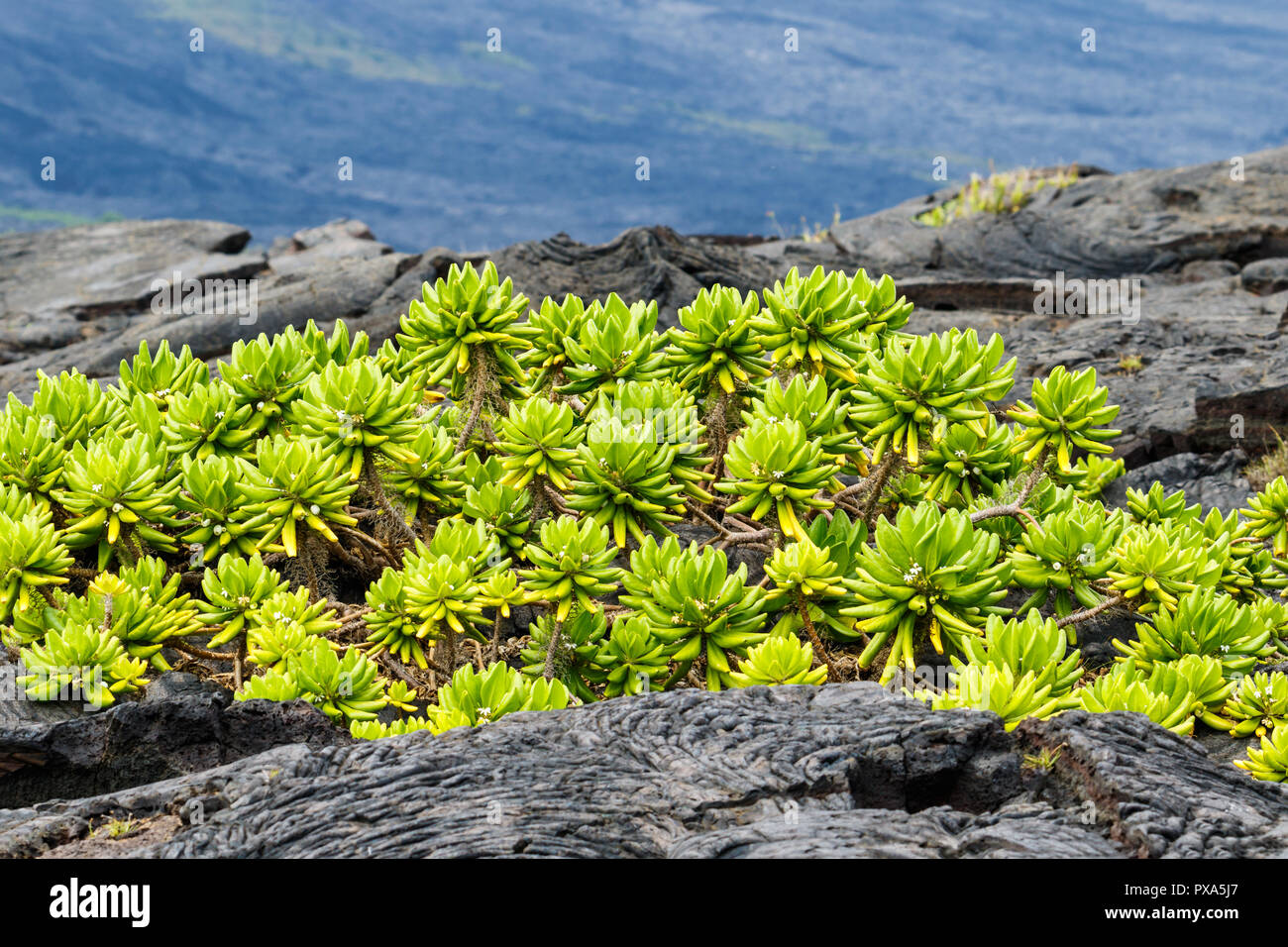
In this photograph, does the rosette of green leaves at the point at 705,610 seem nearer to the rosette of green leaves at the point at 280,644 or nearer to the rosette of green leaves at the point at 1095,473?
the rosette of green leaves at the point at 280,644

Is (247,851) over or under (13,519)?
under

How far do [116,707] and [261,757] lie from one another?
0.85m

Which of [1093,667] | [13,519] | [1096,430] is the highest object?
[1096,430]

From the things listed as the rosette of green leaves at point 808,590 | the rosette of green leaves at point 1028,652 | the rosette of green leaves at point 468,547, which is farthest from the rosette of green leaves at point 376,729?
the rosette of green leaves at point 1028,652

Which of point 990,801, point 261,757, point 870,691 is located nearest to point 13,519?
point 261,757

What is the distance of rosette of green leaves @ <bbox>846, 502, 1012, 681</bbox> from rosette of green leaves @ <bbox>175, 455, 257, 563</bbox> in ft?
8.32

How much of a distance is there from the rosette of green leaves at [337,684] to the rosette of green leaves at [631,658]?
2.83 ft

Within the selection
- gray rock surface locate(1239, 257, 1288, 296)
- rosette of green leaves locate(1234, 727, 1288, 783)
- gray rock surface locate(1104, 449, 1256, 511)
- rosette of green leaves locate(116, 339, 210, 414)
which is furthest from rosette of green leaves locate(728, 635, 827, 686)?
gray rock surface locate(1239, 257, 1288, 296)

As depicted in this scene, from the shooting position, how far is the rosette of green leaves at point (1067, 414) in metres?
4.77

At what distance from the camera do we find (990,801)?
3150 millimetres
